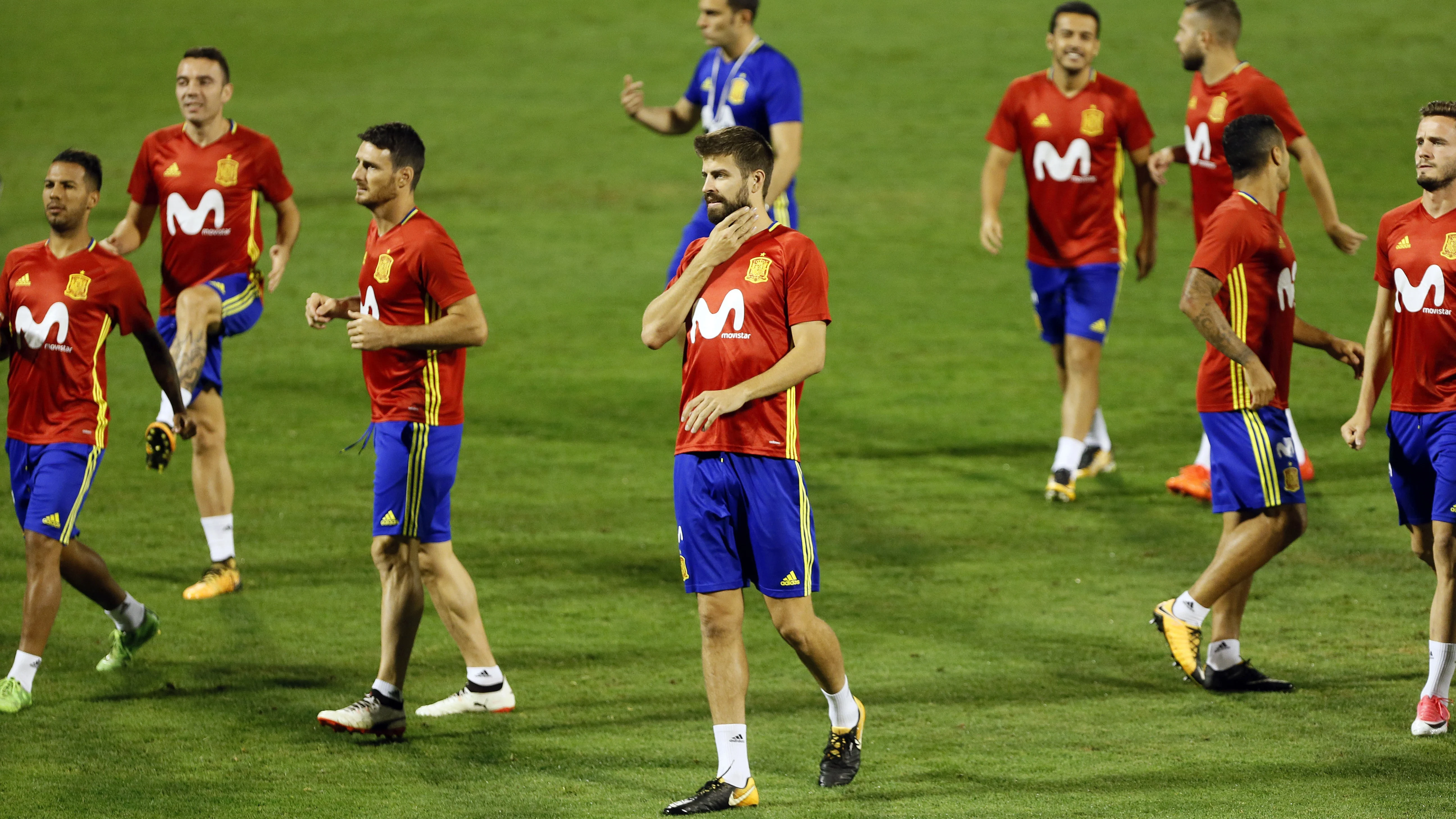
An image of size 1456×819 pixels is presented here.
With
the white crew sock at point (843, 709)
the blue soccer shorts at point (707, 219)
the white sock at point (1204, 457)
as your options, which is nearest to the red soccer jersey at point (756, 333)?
Answer: the white crew sock at point (843, 709)

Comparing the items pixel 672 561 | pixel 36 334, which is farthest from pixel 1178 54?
pixel 36 334

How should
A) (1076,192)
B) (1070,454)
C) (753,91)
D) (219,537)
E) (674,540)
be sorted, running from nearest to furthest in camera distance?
1. (219,537)
2. (753,91)
3. (674,540)
4. (1070,454)
5. (1076,192)

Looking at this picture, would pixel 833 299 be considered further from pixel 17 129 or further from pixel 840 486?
pixel 17 129

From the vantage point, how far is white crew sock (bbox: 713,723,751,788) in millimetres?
5285

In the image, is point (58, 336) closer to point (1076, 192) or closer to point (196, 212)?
point (196, 212)

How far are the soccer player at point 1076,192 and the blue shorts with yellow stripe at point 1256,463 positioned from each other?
307cm

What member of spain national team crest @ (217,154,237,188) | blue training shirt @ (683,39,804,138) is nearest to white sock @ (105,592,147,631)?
spain national team crest @ (217,154,237,188)

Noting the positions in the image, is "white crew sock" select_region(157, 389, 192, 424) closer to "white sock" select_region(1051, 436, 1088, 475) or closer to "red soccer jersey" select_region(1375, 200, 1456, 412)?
"white sock" select_region(1051, 436, 1088, 475)

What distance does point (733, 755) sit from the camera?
531 cm

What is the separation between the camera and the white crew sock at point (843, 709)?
5594 millimetres

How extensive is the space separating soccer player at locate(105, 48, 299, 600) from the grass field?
0.69 meters

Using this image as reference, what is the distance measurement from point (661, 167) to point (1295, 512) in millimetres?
15143

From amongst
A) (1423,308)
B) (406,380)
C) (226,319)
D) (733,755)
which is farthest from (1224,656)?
(226,319)

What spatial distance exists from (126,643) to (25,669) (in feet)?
1.97
